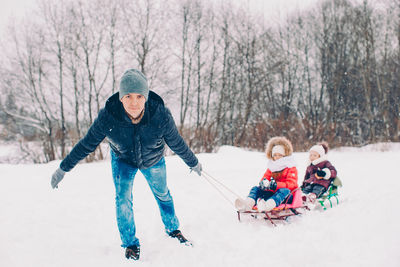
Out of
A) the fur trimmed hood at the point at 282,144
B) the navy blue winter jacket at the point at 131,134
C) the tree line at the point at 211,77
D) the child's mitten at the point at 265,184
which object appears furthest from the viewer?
the tree line at the point at 211,77

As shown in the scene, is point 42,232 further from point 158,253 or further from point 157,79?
point 157,79

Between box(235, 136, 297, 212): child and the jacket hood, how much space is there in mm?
1684

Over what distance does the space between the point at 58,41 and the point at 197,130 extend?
32.2 ft

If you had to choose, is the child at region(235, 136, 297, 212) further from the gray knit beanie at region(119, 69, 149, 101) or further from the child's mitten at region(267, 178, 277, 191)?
the gray knit beanie at region(119, 69, 149, 101)

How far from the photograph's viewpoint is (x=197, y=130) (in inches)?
656

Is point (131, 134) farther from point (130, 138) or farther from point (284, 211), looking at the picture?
point (284, 211)

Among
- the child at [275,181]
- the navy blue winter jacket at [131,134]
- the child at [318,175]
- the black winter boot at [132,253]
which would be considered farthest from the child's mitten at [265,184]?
the black winter boot at [132,253]

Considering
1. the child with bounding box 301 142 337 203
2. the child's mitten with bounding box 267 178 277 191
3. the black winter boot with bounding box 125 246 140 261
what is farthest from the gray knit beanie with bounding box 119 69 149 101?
the child with bounding box 301 142 337 203

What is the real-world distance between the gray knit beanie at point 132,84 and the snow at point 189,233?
146 centimetres

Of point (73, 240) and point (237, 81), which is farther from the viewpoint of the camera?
point (237, 81)

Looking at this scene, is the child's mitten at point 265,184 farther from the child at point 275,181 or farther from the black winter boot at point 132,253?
the black winter boot at point 132,253

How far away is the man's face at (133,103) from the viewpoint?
2.15 metres

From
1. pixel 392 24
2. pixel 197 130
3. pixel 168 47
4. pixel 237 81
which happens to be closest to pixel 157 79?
pixel 168 47

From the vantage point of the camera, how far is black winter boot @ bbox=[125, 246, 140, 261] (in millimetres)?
2344
